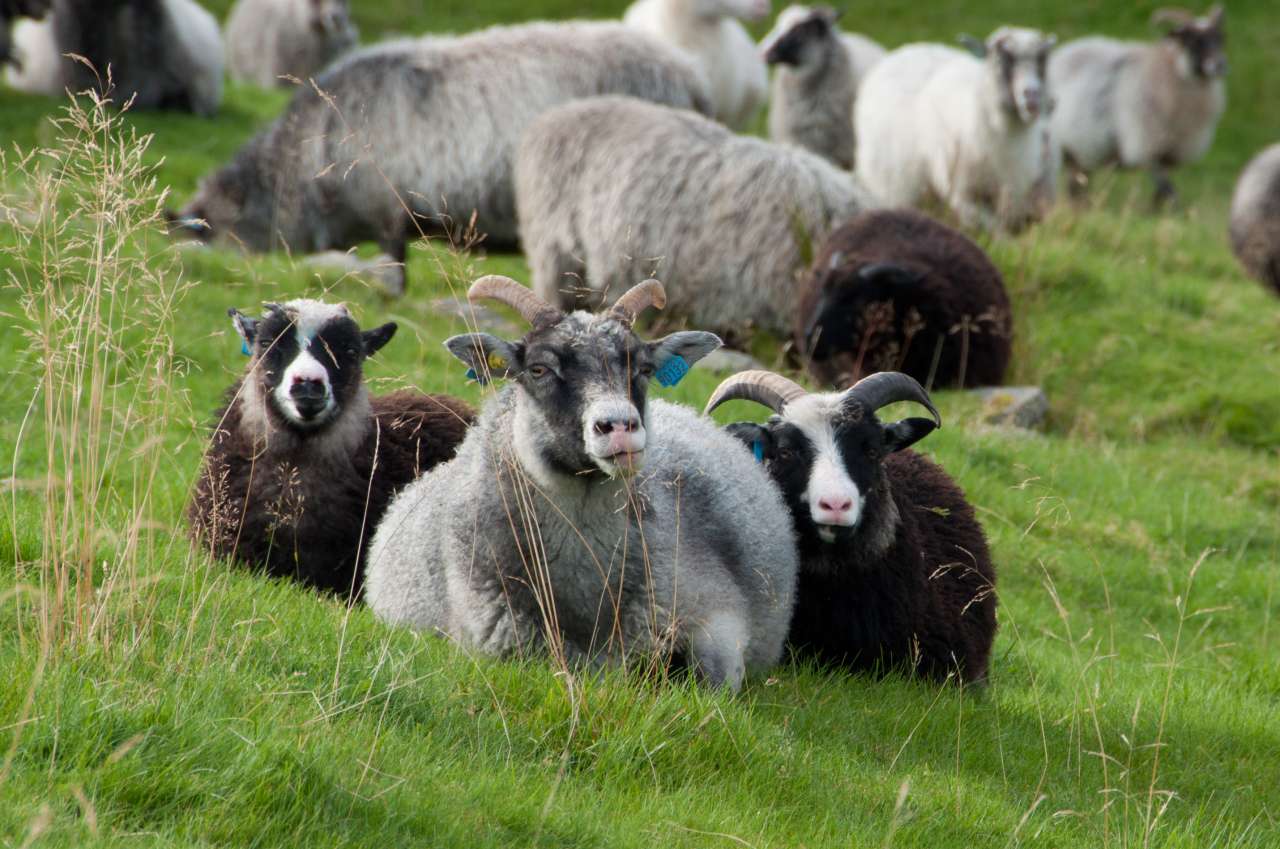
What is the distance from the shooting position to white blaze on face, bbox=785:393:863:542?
6.34 m

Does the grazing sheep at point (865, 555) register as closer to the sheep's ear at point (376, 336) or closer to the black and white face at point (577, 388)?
the black and white face at point (577, 388)

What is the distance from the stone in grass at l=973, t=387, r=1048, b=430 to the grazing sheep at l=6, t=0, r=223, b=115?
464 inches

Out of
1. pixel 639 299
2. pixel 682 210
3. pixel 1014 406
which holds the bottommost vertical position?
pixel 1014 406

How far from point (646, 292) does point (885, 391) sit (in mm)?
1444

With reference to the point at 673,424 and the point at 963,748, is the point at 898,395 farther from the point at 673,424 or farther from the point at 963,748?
the point at 963,748

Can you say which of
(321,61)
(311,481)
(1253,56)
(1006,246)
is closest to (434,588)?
(311,481)

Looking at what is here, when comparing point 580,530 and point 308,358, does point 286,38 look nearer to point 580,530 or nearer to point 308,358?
point 308,358

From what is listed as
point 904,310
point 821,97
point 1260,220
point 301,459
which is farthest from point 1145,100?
point 301,459

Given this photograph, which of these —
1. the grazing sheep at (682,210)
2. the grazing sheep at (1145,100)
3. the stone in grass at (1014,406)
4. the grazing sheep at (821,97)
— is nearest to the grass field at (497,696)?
the stone in grass at (1014,406)

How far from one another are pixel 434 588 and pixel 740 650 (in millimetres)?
1212

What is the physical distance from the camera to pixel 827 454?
21.8 feet

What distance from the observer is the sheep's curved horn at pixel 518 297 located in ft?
19.6

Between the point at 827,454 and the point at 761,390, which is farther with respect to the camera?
the point at 761,390

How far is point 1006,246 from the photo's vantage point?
14.4 metres
